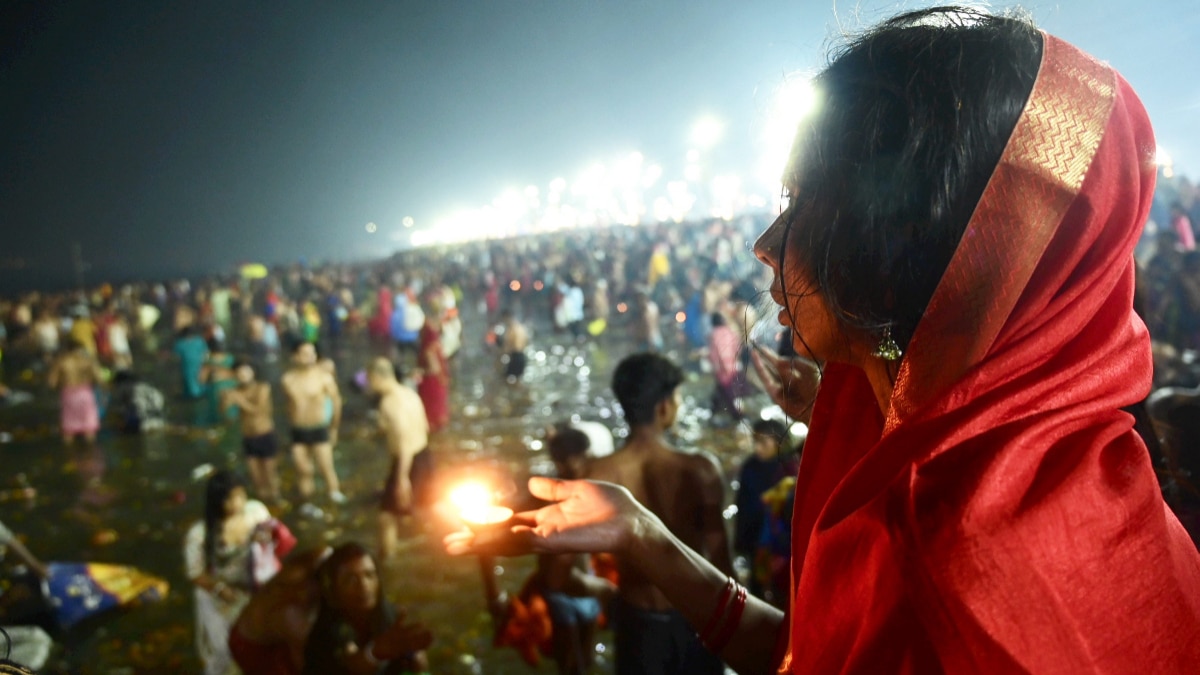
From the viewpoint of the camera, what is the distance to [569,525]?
4.99 feet

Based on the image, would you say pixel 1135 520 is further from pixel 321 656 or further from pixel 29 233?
pixel 29 233

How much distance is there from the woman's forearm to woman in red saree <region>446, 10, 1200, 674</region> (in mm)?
635

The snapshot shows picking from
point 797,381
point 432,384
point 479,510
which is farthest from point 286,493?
point 797,381

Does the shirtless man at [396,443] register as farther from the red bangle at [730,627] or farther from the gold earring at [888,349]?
the gold earring at [888,349]

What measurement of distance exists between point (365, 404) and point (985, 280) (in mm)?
11491

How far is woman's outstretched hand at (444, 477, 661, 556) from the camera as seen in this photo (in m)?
1.52

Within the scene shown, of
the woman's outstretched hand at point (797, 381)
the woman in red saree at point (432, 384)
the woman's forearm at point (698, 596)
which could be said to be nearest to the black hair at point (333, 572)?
the woman's forearm at point (698, 596)

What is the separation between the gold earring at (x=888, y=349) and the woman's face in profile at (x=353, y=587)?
2.92m

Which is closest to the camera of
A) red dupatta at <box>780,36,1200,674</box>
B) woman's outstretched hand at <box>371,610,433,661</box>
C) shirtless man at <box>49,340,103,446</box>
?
red dupatta at <box>780,36,1200,674</box>

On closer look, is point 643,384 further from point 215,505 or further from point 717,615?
point 215,505

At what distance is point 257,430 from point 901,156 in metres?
7.83

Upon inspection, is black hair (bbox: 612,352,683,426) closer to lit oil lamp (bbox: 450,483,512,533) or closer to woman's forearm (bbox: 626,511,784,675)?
lit oil lamp (bbox: 450,483,512,533)

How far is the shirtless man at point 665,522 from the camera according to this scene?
3.35 meters

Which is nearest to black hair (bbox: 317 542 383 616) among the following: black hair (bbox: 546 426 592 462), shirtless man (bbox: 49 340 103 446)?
black hair (bbox: 546 426 592 462)
